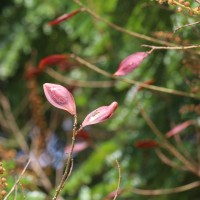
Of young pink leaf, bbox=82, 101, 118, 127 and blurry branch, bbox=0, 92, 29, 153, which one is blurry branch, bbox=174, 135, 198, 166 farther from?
blurry branch, bbox=0, 92, 29, 153

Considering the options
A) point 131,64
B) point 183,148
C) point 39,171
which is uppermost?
point 131,64

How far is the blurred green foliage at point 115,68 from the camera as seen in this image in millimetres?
1912

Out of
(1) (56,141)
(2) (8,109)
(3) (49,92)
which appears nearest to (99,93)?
(2) (8,109)

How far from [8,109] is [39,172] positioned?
0.52 m

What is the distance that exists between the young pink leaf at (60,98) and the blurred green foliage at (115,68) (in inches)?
20.7

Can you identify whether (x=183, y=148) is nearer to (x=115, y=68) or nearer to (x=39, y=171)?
(x=115, y=68)

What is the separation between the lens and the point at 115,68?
246 centimetres

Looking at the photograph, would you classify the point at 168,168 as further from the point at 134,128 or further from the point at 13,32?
the point at 13,32

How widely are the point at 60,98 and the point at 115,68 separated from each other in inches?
54.0

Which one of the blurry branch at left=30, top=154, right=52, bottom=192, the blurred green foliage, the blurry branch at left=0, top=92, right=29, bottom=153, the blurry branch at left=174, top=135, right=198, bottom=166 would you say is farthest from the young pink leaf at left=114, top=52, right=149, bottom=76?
the blurry branch at left=0, top=92, right=29, bottom=153

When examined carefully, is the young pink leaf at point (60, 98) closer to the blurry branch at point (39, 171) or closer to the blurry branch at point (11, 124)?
the blurry branch at point (39, 171)

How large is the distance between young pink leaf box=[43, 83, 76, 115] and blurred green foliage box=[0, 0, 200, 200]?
1.72ft

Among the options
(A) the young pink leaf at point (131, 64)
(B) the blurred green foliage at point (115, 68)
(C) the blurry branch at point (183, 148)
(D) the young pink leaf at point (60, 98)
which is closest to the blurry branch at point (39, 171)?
(B) the blurred green foliage at point (115, 68)

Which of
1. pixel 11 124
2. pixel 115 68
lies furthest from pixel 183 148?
pixel 11 124
